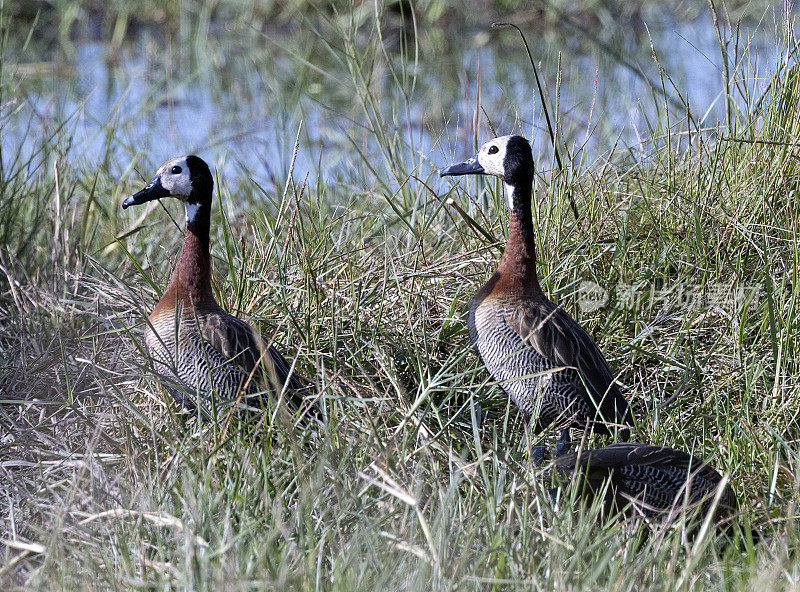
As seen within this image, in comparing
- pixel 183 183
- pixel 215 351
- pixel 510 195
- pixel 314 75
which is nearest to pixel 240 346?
pixel 215 351

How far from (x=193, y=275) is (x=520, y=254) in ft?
3.96

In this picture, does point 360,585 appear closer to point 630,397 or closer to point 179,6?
point 630,397

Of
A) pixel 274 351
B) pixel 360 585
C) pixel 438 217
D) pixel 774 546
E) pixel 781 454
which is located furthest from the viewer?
pixel 438 217

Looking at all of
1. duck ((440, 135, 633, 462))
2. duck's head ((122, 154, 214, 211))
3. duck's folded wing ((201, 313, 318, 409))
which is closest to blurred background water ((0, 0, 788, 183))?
duck's head ((122, 154, 214, 211))

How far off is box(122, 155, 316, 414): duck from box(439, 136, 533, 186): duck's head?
0.96 meters

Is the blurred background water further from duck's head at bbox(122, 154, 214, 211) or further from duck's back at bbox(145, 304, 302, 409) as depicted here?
duck's back at bbox(145, 304, 302, 409)

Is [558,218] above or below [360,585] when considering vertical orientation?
above

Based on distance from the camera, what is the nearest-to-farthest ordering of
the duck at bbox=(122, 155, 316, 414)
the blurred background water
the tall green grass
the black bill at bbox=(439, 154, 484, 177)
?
the tall green grass
the duck at bbox=(122, 155, 316, 414)
the black bill at bbox=(439, 154, 484, 177)
the blurred background water

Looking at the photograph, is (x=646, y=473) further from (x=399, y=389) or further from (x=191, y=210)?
(x=191, y=210)

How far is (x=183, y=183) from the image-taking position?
12.8ft

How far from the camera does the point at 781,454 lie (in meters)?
3.26

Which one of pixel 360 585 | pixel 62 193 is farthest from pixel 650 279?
pixel 62 193

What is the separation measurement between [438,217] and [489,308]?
49.7 inches

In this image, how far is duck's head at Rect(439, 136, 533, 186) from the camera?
379 centimetres
